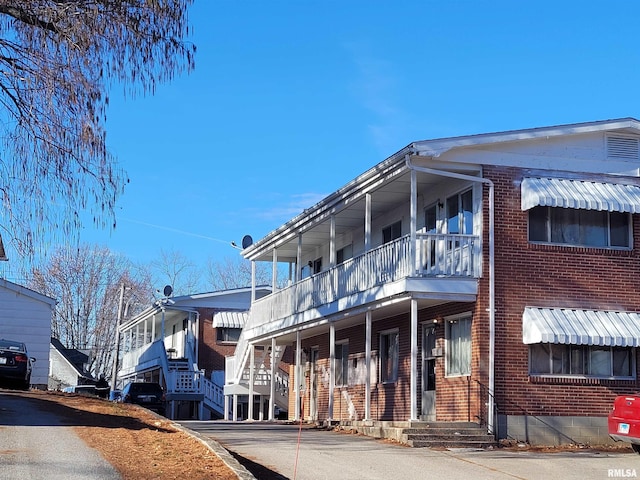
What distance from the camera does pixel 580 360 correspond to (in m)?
21.0

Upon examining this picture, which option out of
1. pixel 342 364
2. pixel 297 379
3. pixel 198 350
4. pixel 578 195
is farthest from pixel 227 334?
pixel 578 195

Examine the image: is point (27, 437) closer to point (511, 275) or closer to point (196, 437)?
point (196, 437)

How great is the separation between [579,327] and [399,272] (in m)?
3.91

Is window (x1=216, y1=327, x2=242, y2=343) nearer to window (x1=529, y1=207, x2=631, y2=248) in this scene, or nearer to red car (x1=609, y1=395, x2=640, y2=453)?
window (x1=529, y1=207, x2=631, y2=248)

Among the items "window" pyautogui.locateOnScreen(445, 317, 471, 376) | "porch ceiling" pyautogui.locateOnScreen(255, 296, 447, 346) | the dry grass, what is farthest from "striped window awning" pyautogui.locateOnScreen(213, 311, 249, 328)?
"window" pyautogui.locateOnScreen(445, 317, 471, 376)

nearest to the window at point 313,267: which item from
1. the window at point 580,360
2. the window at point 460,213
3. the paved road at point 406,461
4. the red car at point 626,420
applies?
the window at point 460,213

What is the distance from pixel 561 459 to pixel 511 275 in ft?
16.1

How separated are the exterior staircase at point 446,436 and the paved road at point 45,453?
6369 mm

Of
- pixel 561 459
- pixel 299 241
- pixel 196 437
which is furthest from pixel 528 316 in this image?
pixel 299 241

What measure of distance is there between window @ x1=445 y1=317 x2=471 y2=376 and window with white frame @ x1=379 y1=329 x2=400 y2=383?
2598 mm

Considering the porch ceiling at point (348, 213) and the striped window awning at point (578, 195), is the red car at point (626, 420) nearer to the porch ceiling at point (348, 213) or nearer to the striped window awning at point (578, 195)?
the striped window awning at point (578, 195)

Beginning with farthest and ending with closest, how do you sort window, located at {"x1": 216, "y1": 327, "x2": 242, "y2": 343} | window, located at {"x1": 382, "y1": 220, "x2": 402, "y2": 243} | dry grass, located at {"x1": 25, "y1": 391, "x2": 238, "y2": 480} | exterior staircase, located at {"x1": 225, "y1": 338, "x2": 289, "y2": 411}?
1. window, located at {"x1": 216, "y1": 327, "x2": 242, "y2": 343}
2. exterior staircase, located at {"x1": 225, "y1": 338, "x2": 289, "y2": 411}
3. window, located at {"x1": 382, "y1": 220, "x2": 402, "y2": 243}
4. dry grass, located at {"x1": 25, "y1": 391, "x2": 238, "y2": 480}

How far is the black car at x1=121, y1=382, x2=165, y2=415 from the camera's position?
34.4 metres

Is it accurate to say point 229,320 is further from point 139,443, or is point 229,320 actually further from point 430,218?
point 139,443
